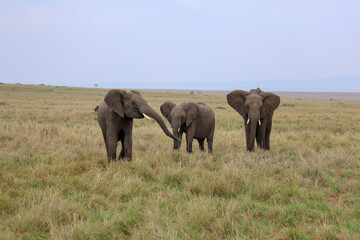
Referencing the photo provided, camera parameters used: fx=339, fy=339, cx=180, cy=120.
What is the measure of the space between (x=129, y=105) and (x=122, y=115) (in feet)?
0.88

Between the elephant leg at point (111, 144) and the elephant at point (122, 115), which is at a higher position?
the elephant at point (122, 115)

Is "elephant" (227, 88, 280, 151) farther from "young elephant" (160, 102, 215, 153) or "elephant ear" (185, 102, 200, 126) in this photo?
"elephant ear" (185, 102, 200, 126)

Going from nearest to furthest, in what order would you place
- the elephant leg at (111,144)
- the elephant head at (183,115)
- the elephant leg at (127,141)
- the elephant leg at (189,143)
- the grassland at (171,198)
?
the grassland at (171,198)
the elephant leg at (111,144)
the elephant leg at (127,141)
the elephant head at (183,115)
the elephant leg at (189,143)

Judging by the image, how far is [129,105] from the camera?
705 cm

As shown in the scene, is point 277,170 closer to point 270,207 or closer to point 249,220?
point 270,207

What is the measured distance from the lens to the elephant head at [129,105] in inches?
274

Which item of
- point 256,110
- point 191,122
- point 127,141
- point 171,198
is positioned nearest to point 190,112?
point 191,122

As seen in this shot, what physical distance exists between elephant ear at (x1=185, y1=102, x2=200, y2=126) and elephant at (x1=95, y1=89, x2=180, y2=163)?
7.72 feet

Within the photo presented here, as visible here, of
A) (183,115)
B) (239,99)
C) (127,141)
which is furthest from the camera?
(239,99)

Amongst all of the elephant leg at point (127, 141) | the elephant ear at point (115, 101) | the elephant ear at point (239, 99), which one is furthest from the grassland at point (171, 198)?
the elephant ear at point (239, 99)

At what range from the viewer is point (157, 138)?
11930 millimetres

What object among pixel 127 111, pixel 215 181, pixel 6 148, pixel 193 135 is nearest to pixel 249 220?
pixel 215 181

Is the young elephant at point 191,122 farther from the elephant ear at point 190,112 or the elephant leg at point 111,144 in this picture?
the elephant leg at point 111,144

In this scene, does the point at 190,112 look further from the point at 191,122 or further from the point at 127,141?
the point at 127,141
